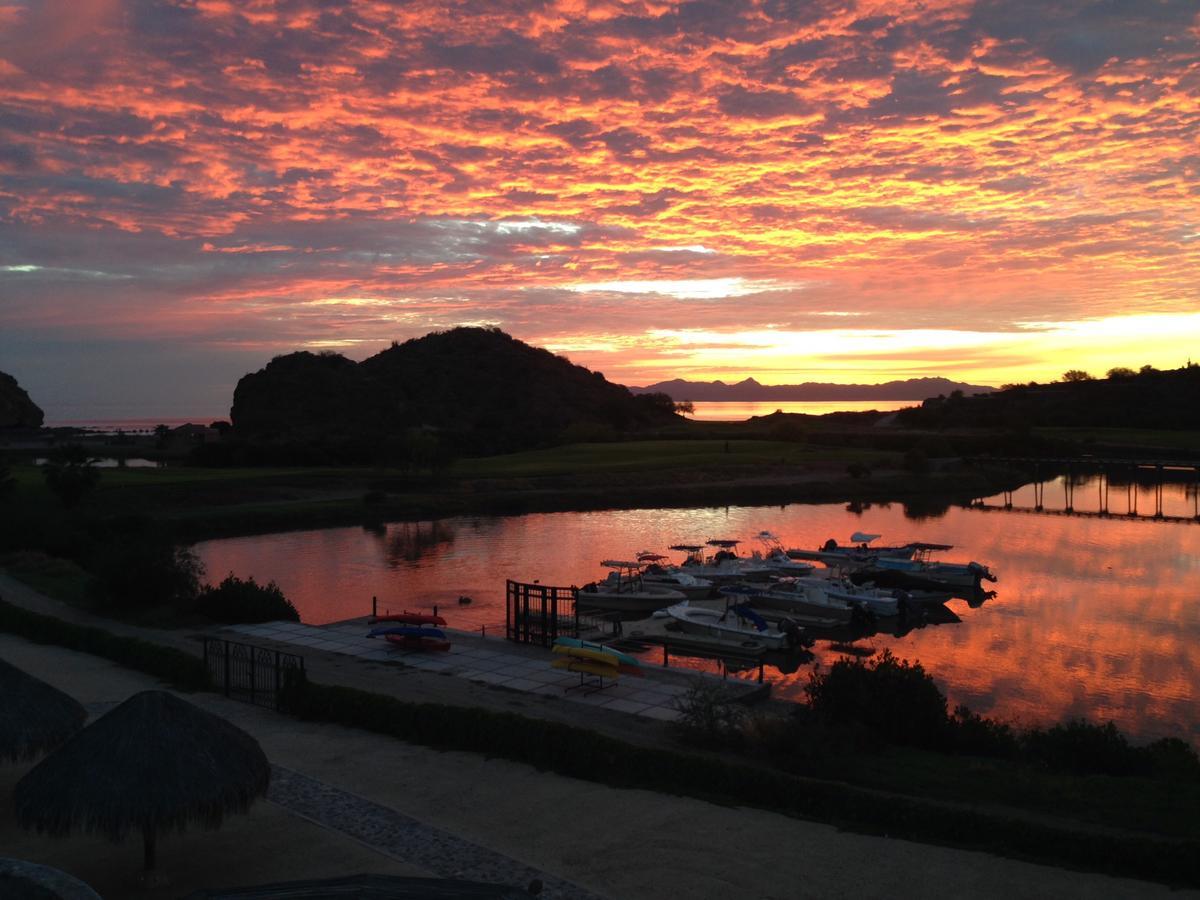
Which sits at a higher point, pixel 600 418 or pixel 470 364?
pixel 470 364

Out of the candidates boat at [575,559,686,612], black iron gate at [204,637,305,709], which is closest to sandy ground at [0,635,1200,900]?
black iron gate at [204,637,305,709]

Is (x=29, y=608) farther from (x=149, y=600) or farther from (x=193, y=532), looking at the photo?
(x=193, y=532)

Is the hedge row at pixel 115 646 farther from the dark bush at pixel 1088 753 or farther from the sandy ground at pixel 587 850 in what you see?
the dark bush at pixel 1088 753

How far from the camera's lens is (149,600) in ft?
84.6

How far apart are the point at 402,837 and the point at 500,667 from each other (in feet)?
29.5

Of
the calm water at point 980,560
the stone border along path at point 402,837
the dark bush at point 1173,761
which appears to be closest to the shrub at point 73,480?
the calm water at point 980,560

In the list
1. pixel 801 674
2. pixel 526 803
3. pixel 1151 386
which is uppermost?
pixel 1151 386

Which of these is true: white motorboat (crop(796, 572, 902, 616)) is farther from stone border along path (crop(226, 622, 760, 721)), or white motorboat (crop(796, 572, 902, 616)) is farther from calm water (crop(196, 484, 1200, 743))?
stone border along path (crop(226, 622, 760, 721))

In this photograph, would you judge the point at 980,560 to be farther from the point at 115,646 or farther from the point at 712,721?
the point at 115,646

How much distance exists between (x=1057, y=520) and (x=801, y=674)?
130ft

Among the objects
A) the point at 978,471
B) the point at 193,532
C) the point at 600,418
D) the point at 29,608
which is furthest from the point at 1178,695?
the point at 600,418

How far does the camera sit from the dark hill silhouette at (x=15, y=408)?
380 ft

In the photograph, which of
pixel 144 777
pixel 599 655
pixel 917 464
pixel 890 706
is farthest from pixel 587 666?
pixel 917 464

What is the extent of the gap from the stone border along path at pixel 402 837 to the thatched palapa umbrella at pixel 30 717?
8.81ft
